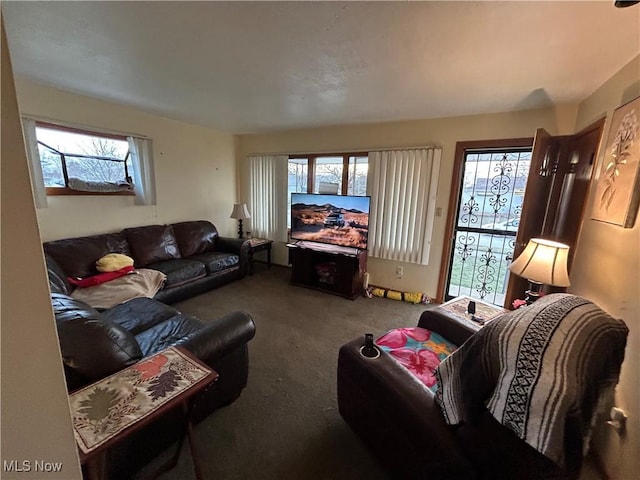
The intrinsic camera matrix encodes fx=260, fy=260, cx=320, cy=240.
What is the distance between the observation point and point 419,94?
2332 millimetres

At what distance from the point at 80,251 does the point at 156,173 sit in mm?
1355

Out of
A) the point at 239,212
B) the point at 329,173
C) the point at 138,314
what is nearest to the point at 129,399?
the point at 138,314

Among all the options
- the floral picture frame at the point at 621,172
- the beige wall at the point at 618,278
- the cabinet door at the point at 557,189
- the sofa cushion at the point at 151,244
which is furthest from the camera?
the sofa cushion at the point at 151,244

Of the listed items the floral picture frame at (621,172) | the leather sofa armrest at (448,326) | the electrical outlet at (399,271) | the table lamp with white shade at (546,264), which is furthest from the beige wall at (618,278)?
the electrical outlet at (399,271)

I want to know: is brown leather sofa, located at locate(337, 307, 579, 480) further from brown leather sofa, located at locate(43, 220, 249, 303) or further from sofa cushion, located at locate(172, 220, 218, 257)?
sofa cushion, located at locate(172, 220, 218, 257)

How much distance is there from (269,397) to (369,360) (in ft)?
3.06

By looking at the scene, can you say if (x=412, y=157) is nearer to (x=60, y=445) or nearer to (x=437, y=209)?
(x=437, y=209)

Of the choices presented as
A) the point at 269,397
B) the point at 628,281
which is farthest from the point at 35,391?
the point at 628,281

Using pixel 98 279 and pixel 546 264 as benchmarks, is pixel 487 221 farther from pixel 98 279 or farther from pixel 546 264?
pixel 98 279

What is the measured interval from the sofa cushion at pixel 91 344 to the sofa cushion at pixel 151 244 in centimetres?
208

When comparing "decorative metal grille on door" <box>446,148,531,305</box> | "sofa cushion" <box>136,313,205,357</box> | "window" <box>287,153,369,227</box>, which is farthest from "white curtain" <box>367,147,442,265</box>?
"sofa cushion" <box>136,313,205,357</box>

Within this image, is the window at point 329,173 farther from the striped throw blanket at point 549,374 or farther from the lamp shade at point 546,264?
the striped throw blanket at point 549,374

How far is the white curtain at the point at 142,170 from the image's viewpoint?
10.8ft

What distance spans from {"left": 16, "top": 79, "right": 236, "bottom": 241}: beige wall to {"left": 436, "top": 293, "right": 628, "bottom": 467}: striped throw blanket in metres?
3.88
